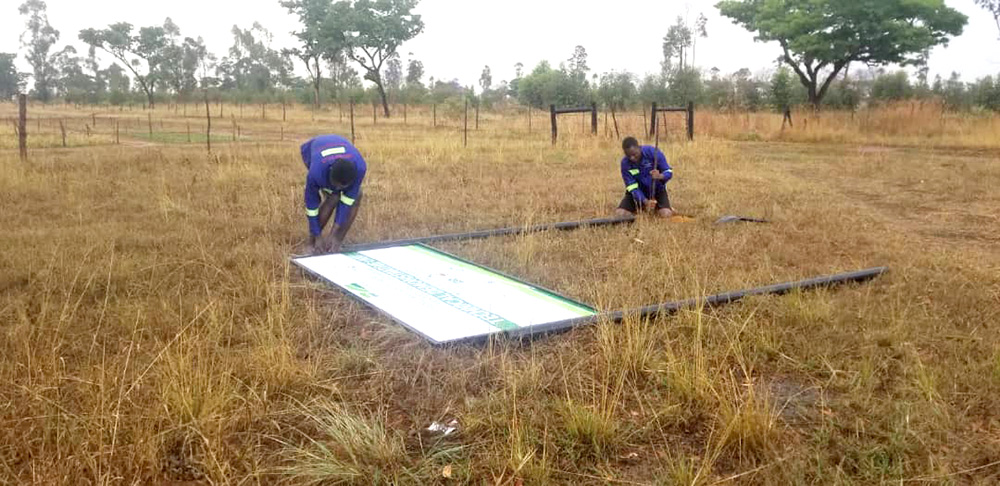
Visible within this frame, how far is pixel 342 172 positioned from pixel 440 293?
1.22m

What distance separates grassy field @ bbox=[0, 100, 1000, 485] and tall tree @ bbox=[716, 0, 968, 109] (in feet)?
56.5

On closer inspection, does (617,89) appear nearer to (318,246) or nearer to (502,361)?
(318,246)

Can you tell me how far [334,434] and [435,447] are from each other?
0.35 m

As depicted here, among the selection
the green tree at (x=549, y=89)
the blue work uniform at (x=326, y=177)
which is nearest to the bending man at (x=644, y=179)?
the blue work uniform at (x=326, y=177)

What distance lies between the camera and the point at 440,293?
4.30 metres

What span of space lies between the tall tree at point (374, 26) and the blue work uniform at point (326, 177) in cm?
2578

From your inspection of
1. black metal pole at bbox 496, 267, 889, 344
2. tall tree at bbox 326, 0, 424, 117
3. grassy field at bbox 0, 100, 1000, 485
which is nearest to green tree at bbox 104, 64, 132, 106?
tall tree at bbox 326, 0, 424, 117

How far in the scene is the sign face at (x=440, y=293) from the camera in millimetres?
3701

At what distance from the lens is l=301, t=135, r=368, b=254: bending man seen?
496cm

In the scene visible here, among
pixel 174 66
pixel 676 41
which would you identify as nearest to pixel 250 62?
pixel 174 66

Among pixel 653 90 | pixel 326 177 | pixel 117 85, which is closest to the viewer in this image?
pixel 326 177

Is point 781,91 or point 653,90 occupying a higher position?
point 653,90

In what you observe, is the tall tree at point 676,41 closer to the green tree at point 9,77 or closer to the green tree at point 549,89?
the green tree at point 549,89

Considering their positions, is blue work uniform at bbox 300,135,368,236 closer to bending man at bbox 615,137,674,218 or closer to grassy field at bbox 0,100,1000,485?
grassy field at bbox 0,100,1000,485
